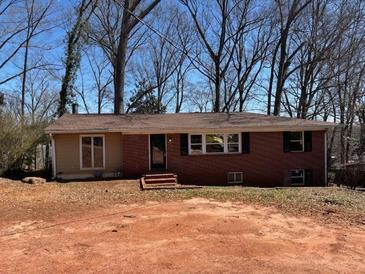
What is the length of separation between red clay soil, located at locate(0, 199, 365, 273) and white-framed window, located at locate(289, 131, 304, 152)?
973cm

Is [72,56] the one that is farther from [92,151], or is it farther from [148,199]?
[148,199]

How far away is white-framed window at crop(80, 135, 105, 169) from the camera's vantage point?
18.6 m

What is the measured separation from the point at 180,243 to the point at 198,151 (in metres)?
11.6

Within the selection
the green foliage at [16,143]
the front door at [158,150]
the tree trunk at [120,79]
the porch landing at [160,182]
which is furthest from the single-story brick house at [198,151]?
the tree trunk at [120,79]

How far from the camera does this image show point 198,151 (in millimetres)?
18891

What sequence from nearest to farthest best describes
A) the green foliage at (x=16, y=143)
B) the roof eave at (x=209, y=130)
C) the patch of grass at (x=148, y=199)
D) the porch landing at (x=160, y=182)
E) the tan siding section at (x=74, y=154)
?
1. the patch of grass at (x=148, y=199)
2. the porch landing at (x=160, y=182)
3. the roof eave at (x=209, y=130)
4. the tan siding section at (x=74, y=154)
5. the green foliage at (x=16, y=143)

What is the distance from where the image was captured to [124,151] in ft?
60.3

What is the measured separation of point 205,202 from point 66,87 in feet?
62.0

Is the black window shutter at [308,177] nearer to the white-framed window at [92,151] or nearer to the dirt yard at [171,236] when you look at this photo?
the dirt yard at [171,236]

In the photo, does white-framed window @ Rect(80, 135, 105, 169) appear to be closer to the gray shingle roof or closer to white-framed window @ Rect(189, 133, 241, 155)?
the gray shingle roof

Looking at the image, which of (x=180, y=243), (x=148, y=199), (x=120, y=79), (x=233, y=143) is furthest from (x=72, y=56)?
(x=180, y=243)

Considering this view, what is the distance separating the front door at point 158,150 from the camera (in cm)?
1877

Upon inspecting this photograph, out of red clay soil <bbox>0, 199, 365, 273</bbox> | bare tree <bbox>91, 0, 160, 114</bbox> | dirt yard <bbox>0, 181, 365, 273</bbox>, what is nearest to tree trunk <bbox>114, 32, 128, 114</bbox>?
bare tree <bbox>91, 0, 160, 114</bbox>

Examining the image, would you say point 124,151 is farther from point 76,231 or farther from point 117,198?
point 76,231
